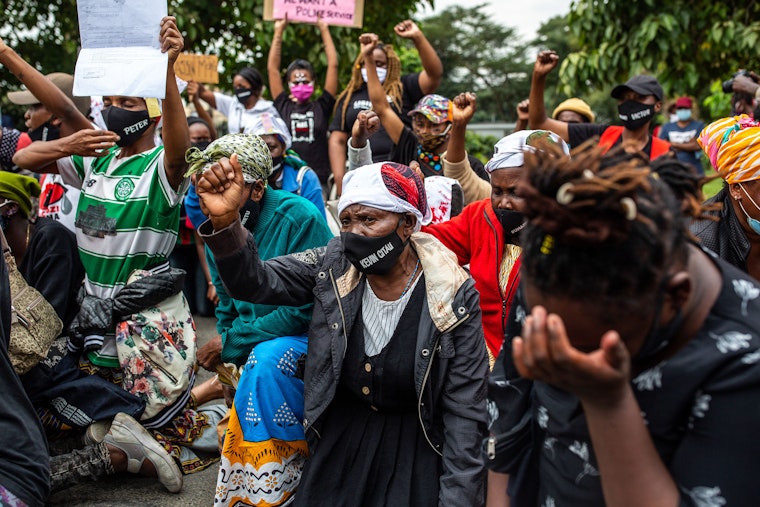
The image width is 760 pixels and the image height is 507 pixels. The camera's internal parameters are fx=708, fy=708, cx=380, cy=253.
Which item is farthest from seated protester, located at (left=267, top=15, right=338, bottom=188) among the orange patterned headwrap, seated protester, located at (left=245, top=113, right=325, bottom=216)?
the orange patterned headwrap

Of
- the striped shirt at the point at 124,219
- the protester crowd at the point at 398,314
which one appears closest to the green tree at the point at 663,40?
the protester crowd at the point at 398,314

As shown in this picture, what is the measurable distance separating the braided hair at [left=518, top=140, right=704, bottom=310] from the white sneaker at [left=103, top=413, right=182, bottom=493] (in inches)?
113

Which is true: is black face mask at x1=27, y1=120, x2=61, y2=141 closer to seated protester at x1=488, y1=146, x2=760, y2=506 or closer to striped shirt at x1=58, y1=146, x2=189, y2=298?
striped shirt at x1=58, y1=146, x2=189, y2=298

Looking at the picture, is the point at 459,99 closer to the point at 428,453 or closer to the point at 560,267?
the point at 428,453

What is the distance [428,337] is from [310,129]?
458cm

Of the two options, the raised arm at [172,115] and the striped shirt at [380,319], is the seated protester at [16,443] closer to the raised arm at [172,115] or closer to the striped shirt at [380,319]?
the striped shirt at [380,319]

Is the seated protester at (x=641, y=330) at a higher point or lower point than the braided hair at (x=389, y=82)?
higher

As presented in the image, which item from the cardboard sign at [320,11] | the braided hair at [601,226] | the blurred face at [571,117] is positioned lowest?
the blurred face at [571,117]

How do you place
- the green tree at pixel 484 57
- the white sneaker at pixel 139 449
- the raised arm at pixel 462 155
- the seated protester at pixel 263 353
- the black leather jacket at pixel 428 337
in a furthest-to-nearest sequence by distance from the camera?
the green tree at pixel 484 57 < the raised arm at pixel 462 155 < the white sneaker at pixel 139 449 < the seated protester at pixel 263 353 < the black leather jacket at pixel 428 337

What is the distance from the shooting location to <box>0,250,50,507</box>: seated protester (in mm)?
2213

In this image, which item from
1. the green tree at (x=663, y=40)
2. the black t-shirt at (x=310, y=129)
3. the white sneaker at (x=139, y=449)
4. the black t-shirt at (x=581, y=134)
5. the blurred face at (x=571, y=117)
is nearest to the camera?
the white sneaker at (x=139, y=449)

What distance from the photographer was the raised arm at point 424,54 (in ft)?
17.6

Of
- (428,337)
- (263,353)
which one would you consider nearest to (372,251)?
(428,337)

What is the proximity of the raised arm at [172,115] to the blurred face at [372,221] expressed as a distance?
128 cm
